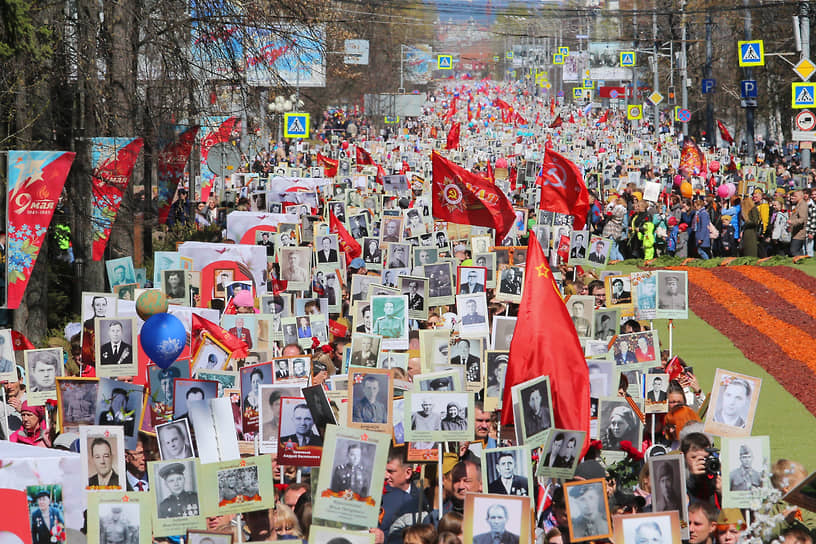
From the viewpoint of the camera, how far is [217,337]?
10.6 metres

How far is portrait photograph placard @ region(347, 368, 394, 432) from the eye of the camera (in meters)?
8.09

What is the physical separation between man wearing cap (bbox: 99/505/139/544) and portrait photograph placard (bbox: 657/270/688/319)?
723cm

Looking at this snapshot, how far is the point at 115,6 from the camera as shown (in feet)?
62.8

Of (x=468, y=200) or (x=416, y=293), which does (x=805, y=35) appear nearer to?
(x=468, y=200)

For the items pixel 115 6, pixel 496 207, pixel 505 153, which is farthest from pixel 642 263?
pixel 505 153

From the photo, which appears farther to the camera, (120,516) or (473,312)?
(473,312)

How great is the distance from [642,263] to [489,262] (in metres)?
8.61

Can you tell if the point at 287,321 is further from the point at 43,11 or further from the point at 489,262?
the point at 43,11

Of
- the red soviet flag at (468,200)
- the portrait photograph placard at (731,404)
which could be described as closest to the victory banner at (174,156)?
the red soviet flag at (468,200)

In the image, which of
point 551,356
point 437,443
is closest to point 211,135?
point 551,356

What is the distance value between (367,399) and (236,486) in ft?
4.48

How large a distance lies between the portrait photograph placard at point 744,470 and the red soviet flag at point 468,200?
1020 centimetres

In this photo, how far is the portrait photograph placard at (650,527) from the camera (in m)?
6.38

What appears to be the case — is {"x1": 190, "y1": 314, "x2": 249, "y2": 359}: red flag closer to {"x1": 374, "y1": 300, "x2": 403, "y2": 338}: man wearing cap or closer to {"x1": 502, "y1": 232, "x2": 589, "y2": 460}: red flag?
{"x1": 374, "y1": 300, "x2": 403, "y2": 338}: man wearing cap
